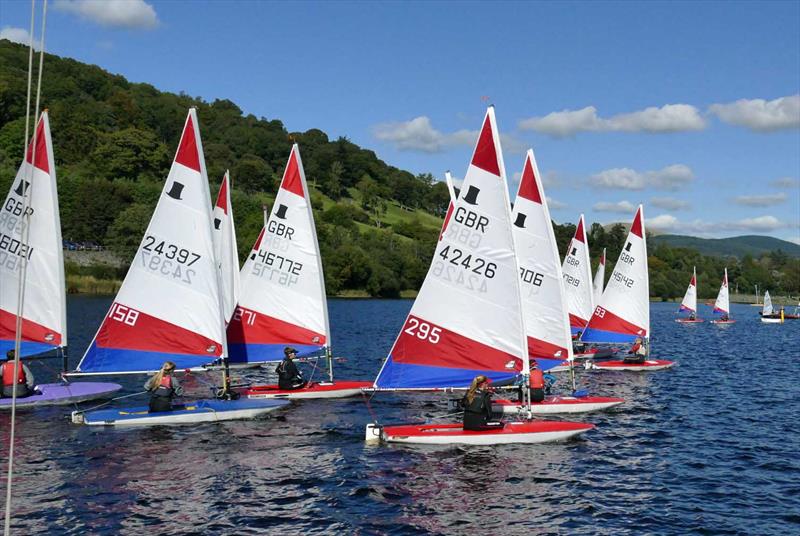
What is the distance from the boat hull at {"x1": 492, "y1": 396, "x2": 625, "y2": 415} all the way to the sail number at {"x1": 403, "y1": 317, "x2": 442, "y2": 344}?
4945 mm

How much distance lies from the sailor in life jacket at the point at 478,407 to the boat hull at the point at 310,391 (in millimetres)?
8735

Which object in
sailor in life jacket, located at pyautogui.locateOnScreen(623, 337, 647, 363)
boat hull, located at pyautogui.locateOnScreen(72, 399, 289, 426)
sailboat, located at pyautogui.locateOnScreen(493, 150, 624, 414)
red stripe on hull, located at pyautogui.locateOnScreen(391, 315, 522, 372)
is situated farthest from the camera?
sailor in life jacket, located at pyautogui.locateOnScreen(623, 337, 647, 363)

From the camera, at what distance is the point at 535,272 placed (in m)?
30.5

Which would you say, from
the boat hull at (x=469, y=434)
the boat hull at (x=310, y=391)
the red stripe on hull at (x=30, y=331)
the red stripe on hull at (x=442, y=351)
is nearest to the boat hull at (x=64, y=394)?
the red stripe on hull at (x=30, y=331)

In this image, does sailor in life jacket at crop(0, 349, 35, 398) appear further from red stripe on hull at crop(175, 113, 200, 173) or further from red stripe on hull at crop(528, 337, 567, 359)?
red stripe on hull at crop(528, 337, 567, 359)

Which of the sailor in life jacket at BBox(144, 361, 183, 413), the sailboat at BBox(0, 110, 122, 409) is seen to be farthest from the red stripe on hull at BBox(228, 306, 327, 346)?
the sailor in life jacket at BBox(144, 361, 183, 413)

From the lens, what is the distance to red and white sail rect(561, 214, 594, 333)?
48.5 metres

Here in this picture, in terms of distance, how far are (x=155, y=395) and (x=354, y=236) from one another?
147957 mm

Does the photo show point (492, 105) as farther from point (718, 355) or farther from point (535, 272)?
point (718, 355)

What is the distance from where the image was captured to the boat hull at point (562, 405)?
27.9 m

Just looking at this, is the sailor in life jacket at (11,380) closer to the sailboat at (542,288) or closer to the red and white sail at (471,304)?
the red and white sail at (471,304)

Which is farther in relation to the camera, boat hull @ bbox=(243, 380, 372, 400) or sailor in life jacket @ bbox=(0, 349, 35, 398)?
boat hull @ bbox=(243, 380, 372, 400)

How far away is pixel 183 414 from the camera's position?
81.8 ft

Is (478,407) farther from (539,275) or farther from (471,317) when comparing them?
(539,275)
